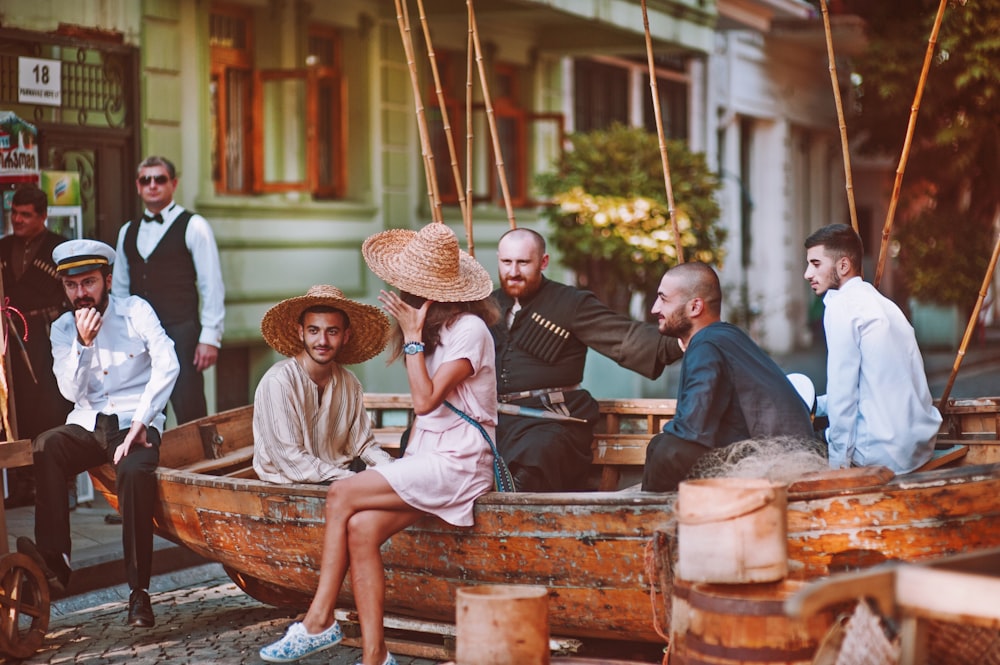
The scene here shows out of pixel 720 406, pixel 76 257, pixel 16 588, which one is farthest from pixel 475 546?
pixel 76 257

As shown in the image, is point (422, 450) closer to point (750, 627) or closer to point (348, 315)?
point (348, 315)

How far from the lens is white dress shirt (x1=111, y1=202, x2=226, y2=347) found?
352 inches

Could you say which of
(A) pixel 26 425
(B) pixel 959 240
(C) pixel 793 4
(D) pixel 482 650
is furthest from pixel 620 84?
(D) pixel 482 650

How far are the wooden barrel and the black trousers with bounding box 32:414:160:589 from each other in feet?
9.31

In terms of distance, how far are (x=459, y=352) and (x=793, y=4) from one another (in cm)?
1653

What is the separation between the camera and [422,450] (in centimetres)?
587

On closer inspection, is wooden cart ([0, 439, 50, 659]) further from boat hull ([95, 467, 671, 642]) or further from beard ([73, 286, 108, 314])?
beard ([73, 286, 108, 314])

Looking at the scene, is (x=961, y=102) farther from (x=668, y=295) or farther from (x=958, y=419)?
(x=668, y=295)

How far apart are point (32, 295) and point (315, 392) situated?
2.91 metres

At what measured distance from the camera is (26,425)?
877cm

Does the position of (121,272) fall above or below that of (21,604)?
above

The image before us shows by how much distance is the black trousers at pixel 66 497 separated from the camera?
656 centimetres

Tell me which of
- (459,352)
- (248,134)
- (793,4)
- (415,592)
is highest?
(793,4)

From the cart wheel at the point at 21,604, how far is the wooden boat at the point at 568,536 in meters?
0.60
